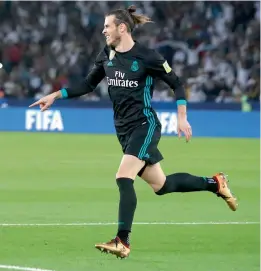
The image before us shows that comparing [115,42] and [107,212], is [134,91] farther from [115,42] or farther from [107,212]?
[107,212]

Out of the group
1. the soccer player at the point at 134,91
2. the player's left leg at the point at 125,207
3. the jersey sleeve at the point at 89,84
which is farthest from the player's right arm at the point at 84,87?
the player's left leg at the point at 125,207

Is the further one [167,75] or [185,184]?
[185,184]

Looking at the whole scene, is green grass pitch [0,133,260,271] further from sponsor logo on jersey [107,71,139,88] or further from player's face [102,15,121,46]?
player's face [102,15,121,46]

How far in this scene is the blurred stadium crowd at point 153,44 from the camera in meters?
27.9

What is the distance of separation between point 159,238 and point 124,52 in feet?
6.14

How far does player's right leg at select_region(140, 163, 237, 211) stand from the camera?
9.03m

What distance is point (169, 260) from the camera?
8289 mm

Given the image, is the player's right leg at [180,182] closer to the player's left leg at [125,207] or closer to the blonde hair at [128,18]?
the player's left leg at [125,207]

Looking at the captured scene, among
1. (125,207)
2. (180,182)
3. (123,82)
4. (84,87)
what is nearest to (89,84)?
(84,87)

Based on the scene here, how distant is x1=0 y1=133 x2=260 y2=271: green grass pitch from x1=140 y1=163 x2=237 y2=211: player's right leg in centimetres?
45

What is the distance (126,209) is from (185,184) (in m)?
1.28

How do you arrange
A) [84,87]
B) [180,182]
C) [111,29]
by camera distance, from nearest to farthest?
[111,29] → [84,87] → [180,182]

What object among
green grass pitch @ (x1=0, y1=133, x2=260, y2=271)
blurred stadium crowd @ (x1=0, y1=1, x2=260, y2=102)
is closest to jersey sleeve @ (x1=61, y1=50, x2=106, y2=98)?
green grass pitch @ (x1=0, y1=133, x2=260, y2=271)

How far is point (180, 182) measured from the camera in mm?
9516
